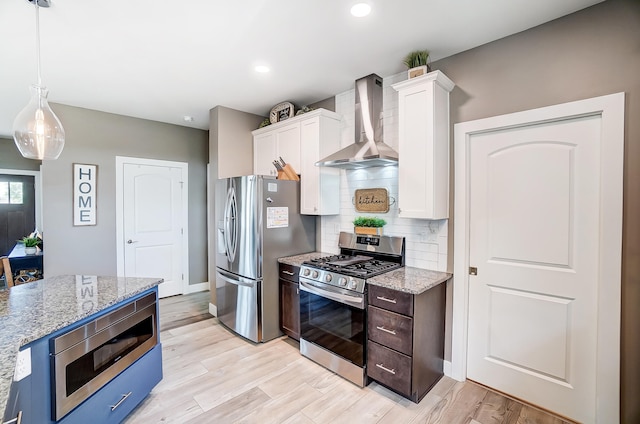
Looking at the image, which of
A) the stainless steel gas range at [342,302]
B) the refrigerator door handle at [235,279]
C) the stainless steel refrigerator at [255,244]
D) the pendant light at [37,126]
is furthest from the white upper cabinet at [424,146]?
the pendant light at [37,126]

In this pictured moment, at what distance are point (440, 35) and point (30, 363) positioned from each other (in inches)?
122

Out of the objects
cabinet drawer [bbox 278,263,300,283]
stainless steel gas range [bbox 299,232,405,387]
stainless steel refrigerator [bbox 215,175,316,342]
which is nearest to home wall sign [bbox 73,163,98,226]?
stainless steel refrigerator [bbox 215,175,316,342]

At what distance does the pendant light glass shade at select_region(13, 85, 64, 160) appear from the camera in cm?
186

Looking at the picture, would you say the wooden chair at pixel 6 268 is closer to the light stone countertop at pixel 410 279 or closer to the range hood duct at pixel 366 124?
the range hood duct at pixel 366 124

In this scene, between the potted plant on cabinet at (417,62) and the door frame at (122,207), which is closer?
the potted plant on cabinet at (417,62)

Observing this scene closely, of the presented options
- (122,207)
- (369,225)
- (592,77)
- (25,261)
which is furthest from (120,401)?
(592,77)

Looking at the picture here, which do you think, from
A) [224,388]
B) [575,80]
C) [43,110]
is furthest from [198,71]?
[575,80]

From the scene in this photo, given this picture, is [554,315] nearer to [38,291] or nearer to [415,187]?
[415,187]

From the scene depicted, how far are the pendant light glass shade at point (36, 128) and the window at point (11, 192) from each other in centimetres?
523

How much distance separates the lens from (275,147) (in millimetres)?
3732

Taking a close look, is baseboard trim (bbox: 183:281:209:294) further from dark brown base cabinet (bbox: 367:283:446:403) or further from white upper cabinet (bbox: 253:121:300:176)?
dark brown base cabinet (bbox: 367:283:446:403)

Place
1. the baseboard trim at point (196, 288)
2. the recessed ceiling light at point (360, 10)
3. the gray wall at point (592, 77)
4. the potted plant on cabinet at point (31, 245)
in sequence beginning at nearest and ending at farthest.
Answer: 1. the gray wall at point (592, 77)
2. the recessed ceiling light at point (360, 10)
3. the potted plant on cabinet at point (31, 245)
4. the baseboard trim at point (196, 288)

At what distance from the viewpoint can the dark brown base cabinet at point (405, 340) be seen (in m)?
2.10

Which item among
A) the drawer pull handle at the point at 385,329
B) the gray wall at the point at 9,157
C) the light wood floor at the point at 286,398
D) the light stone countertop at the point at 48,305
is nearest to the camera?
the light stone countertop at the point at 48,305
